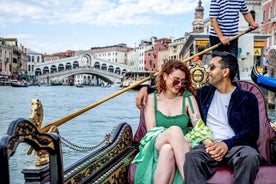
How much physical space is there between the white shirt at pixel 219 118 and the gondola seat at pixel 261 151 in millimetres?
174

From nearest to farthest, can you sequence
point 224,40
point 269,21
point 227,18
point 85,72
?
point 224,40 → point 227,18 → point 269,21 → point 85,72

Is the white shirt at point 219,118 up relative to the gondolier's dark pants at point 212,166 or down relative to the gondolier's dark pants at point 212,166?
up

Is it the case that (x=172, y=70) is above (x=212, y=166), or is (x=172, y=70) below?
above

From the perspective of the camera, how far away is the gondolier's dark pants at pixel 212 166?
1.54 metres

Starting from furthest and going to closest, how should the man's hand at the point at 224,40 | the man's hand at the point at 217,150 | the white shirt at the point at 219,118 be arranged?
the man's hand at the point at 224,40 < the white shirt at the point at 219,118 < the man's hand at the point at 217,150

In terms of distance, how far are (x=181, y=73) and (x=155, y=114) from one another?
0.73 feet

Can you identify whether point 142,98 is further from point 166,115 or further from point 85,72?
point 85,72

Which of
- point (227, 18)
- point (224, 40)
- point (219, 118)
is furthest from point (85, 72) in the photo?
point (219, 118)

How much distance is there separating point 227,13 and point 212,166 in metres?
1.45

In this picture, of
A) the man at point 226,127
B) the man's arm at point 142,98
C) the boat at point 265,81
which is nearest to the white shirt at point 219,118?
the man at point 226,127

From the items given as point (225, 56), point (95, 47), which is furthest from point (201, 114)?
point (95, 47)

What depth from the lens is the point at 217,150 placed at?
1.65 meters

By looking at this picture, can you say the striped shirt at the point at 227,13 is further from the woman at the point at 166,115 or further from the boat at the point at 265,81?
the woman at the point at 166,115

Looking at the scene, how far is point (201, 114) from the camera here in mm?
1930
